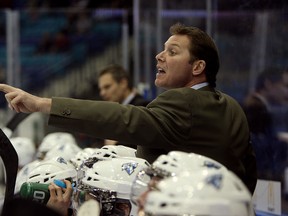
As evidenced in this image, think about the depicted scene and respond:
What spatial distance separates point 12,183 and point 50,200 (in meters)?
0.24

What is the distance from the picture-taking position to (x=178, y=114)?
318 centimetres

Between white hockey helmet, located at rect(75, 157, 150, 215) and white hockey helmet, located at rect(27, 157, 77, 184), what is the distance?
0.42m

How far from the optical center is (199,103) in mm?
3242

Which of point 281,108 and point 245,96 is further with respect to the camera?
point 245,96

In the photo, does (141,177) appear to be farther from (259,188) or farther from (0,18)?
(0,18)

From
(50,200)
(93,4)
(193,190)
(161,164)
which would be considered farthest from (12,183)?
(93,4)

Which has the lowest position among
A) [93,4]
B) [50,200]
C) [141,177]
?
[93,4]

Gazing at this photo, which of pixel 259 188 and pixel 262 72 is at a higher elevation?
pixel 262 72

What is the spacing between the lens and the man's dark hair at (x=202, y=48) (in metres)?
3.38

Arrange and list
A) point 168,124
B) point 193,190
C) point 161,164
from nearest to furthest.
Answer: point 193,190
point 161,164
point 168,124

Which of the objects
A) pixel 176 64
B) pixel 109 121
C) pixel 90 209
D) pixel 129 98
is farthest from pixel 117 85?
pixel 90 209

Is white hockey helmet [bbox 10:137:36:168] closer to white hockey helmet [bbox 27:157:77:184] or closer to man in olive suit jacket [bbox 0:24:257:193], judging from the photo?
white hockey helmet [bbox 27:157:77:184]

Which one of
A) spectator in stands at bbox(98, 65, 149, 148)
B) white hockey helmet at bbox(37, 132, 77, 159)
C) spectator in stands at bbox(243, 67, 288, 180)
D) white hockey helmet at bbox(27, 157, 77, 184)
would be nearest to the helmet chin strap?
white hockey helmet at bbox(27, 157, 77, 184)

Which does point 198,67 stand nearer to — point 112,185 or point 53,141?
point 112,185
